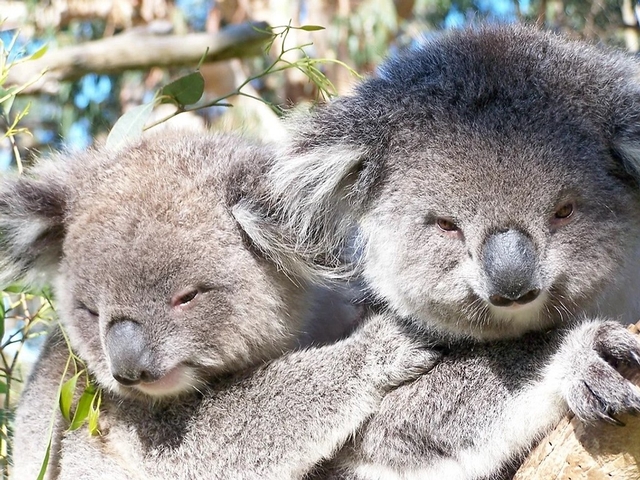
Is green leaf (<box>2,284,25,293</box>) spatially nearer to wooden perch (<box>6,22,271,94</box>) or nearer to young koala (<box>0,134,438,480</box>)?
young koala (<box>0,134,438,480</box>)

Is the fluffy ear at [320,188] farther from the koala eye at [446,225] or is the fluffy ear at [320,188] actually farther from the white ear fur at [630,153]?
the white ear fur at [630,153]

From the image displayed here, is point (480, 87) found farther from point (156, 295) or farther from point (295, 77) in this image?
point (295, 77)

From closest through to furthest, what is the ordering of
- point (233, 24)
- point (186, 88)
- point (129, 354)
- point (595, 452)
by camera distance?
point (595, 452) < point (129, 354) < point (186, 88) < point (233, 24)

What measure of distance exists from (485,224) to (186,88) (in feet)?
5.24

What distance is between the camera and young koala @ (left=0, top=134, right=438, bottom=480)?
2.50 metres

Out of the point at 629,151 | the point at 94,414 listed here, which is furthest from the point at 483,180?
the point at 94,414

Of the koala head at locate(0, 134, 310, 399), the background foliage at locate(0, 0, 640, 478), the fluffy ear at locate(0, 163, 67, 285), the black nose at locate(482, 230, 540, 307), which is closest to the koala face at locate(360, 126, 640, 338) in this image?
the black nose at locate(482, 230, 540, 307)

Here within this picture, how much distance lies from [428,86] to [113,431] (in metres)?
1.55

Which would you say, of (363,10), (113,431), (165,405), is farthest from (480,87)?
(363,10)

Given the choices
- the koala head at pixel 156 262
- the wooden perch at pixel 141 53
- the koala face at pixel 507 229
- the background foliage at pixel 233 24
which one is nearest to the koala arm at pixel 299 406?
the koala head at pixel 156 262

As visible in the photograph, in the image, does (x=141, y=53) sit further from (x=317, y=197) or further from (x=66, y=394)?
(x=317, y=197)

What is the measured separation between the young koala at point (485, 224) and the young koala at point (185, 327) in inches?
5.4

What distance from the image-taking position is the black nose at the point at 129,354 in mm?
2414

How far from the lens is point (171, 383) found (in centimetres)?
255
